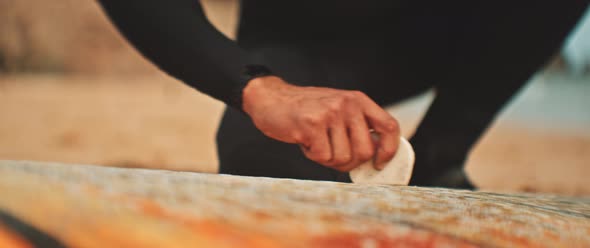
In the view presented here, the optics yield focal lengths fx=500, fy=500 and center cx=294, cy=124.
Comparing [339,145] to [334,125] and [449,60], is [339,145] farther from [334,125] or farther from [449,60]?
[449,60]

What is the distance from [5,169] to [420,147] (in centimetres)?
78

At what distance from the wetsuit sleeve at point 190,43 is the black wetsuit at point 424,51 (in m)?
0.23

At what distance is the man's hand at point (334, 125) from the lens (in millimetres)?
563

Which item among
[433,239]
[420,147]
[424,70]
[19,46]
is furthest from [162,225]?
[19,46]

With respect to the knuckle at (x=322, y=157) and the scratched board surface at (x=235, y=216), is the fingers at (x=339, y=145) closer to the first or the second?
the knuckle at (x=322, y=157)

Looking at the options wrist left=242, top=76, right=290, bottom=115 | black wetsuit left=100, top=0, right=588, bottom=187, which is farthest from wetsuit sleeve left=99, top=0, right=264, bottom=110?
black wetsuit left=100, top=0, right=588, bottom=187

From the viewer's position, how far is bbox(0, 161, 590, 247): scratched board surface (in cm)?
21

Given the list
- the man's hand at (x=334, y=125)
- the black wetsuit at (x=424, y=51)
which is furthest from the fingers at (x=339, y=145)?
the black wetsuit at (x=424, y=51)

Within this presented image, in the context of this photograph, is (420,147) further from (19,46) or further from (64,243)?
(19,46)

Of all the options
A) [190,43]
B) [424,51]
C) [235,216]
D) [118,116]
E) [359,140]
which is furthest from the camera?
[118,116]

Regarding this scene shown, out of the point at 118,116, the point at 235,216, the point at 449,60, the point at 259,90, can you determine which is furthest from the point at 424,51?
the point at 118,116

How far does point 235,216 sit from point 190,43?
0.45m

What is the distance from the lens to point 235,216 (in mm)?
260

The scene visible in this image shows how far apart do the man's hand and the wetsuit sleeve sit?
0.07 metres
